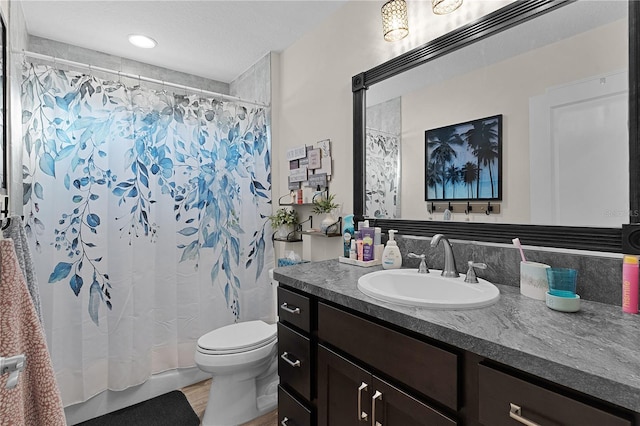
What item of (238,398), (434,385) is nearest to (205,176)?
(238,398)

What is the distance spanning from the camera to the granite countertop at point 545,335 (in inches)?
23.6

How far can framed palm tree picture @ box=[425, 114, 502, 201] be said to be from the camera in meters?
1.27

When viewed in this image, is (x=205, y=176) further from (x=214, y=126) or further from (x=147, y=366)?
(x=147, y=366)

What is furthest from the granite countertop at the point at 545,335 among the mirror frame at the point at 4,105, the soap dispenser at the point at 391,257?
the mirror frame at the point at 4,105

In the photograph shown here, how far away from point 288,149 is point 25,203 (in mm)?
1572

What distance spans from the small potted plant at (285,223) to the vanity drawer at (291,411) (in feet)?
3.59

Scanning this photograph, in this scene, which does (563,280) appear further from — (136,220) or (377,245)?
(136,220)

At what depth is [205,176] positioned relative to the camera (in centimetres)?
224

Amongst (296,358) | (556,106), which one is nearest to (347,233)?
(296,358)

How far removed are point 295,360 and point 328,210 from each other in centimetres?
91

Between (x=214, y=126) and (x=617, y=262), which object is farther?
(x=214, y=126)

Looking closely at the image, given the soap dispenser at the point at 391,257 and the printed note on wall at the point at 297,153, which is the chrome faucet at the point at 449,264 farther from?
the printed note on wall at the point at 297,153

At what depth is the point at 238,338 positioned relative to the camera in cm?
185

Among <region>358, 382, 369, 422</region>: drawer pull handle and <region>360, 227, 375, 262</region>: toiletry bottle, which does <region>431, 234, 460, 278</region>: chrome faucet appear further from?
<region>358, 382, 369, 422</region>: drawer pull handle
